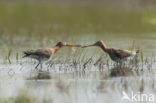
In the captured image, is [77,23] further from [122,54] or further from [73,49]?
[122,54]

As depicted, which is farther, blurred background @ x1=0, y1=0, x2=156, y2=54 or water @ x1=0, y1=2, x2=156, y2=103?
blurred background @ x1=0, y1=0, x2=156, y2=54

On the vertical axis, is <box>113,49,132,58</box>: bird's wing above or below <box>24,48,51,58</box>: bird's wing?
below

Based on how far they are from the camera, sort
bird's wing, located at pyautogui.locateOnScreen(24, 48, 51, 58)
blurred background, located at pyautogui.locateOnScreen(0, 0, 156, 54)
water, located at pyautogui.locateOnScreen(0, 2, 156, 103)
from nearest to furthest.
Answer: water, located at pyautogui.locateOnScreen(0, 2, 156, 103), bird's wing, located at pyautogui.locateOnScreen(24, 48, 51, 58), blurred background, located at pyautogui.locateOnScreen(0, 0, 156, 54)

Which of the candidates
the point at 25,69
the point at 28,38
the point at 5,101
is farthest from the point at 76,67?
the point at 28,38

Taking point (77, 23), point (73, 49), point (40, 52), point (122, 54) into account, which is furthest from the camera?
point (77, 23)

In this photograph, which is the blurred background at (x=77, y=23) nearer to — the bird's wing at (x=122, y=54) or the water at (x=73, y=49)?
the water at (x=73, y=49)

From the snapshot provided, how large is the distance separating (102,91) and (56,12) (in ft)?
73.0

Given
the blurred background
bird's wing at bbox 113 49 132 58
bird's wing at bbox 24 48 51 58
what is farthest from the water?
bird's wing at bbox 113 49 132 58

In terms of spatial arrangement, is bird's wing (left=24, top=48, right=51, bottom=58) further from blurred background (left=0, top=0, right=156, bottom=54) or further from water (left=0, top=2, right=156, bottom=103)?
blurred background (left=0, top=0, right=156, bottom=54)

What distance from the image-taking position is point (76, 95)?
10.7 meters

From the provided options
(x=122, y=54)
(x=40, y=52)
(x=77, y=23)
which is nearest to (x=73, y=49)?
(x=40, y=52)

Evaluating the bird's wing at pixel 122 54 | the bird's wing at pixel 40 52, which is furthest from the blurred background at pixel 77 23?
the bird's wing at pixel 40 52

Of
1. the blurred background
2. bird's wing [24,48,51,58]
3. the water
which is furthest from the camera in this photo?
the blurred background

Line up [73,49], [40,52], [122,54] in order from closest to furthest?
[122,54] → [40,52] → [73,49]
